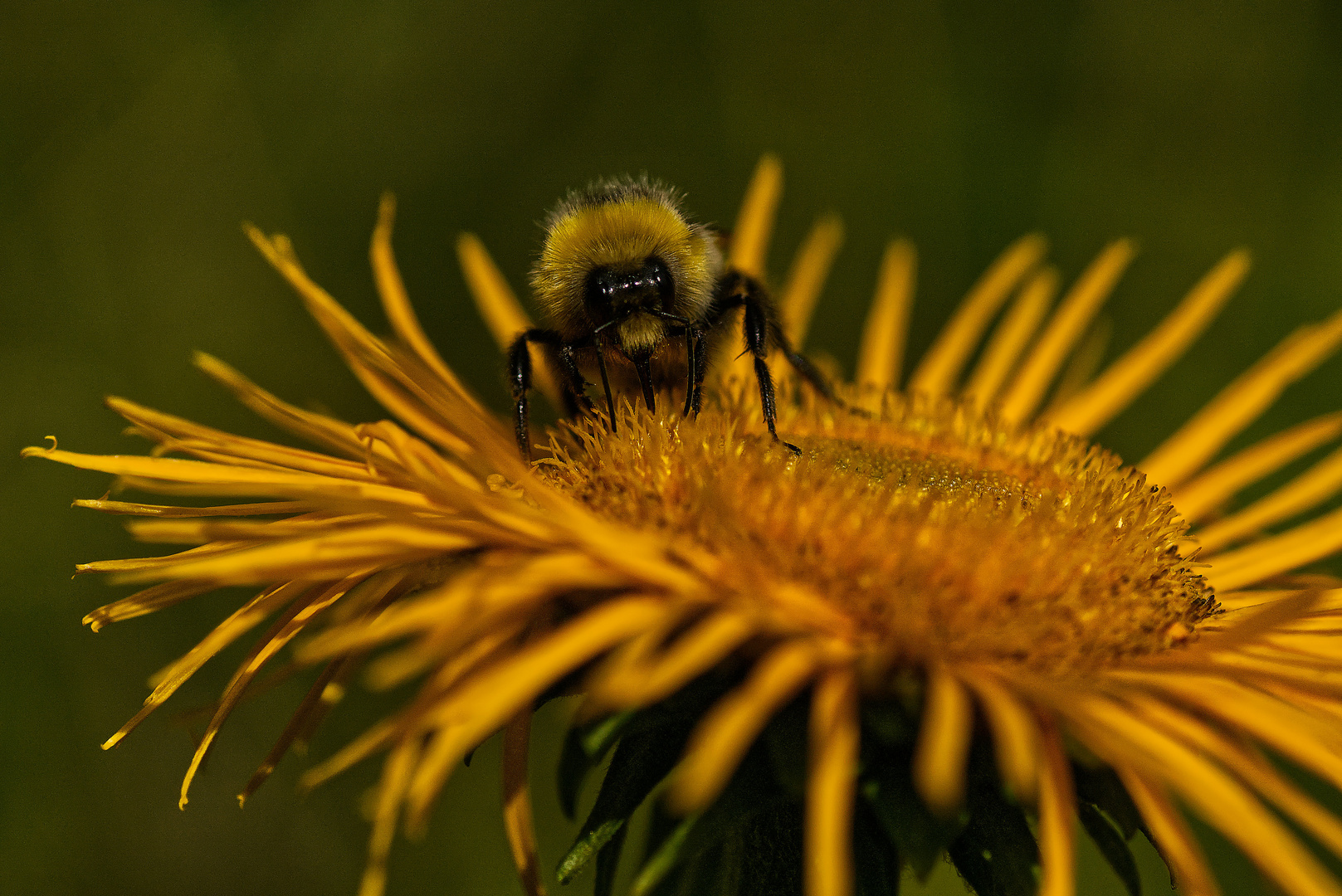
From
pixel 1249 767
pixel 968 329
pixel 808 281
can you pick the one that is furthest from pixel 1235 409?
pixel 1249 767

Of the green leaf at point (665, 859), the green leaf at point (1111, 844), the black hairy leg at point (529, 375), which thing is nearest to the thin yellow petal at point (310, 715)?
the green leaf at point (665, 859)

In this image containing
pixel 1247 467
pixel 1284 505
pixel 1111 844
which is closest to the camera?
pixel 1111 844

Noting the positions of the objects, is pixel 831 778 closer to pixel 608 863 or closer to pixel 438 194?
pixel 608 863

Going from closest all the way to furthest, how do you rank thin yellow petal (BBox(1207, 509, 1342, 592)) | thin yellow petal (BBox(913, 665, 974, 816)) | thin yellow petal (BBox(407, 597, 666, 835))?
1. thin yellow petal (BBox(913, 665, 974, 816))
2. thin yellow petal (BBox(407, 597, 666, 835))
3. thin yellow petal (BBox(1207, 509, 1342, 592))

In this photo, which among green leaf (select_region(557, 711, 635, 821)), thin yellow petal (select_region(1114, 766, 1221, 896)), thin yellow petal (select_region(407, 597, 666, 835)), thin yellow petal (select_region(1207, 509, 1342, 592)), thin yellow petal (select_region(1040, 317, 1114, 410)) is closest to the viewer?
thin yellow petal (select_region(407, 597, 666, 835))

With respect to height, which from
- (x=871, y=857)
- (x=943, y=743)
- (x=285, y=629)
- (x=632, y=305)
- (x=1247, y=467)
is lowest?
(x=871, y=857)

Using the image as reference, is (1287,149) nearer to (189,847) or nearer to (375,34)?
(375,34)

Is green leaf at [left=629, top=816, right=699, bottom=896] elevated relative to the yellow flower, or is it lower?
lower

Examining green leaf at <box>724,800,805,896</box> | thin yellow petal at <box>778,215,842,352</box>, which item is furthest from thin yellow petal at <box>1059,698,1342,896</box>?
thin yellow petal at <box>778,215,842,352</box>

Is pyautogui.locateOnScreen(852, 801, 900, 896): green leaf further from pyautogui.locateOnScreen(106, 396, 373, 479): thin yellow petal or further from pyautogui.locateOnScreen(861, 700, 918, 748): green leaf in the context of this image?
pyautogui.locateOnScreen(106, 396, 373, 479): thin yellow petal
